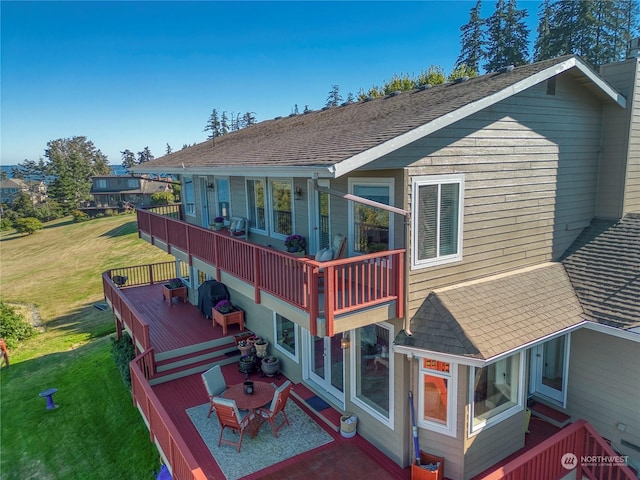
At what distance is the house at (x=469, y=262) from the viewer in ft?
23.1

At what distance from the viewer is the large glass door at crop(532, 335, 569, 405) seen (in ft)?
30.3

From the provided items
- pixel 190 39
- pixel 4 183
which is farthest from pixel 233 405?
pixel 4 183

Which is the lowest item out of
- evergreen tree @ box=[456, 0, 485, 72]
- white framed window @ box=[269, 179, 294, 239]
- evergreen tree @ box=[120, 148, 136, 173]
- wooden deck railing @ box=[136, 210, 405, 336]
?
wooden deck railing @ box=[136, 210, 405, 336]

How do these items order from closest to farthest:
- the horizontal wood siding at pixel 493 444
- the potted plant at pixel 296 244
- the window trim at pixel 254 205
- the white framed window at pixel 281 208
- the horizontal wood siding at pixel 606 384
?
the horizontal wood siding at pixel 493 444 < the horizontal wood siding at pixel 606 384 < the potted plant at pixel 296 244 < the white framed window at pixel 281 208 < the window trim at pixel 254 205

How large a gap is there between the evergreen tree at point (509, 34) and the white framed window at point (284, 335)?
4346cm

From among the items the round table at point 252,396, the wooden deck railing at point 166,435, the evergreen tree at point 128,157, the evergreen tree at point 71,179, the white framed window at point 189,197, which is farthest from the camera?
the evergreen tree at point 128,157

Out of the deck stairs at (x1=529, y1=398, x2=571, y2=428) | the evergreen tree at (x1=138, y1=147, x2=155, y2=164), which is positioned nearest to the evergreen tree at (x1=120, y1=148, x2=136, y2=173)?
the evergreen tree at (x1=138, y1=147, x2=155, y2=164)

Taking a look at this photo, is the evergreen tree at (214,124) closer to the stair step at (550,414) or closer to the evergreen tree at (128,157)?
the evergreen tree at (128,157)

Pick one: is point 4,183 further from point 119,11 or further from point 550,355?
point 550,355

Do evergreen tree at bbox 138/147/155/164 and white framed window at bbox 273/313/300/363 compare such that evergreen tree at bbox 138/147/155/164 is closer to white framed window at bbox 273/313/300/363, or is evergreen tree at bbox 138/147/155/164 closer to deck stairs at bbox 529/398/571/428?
white framed window at bbox 273/313/300/363

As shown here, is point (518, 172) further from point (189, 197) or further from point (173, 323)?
point (189, 197)

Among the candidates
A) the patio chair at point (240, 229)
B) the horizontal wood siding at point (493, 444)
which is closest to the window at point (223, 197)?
the patio chair at point (240, 229)

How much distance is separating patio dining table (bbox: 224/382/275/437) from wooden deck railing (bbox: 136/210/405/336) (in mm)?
2389

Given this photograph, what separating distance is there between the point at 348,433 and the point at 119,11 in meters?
22.1
